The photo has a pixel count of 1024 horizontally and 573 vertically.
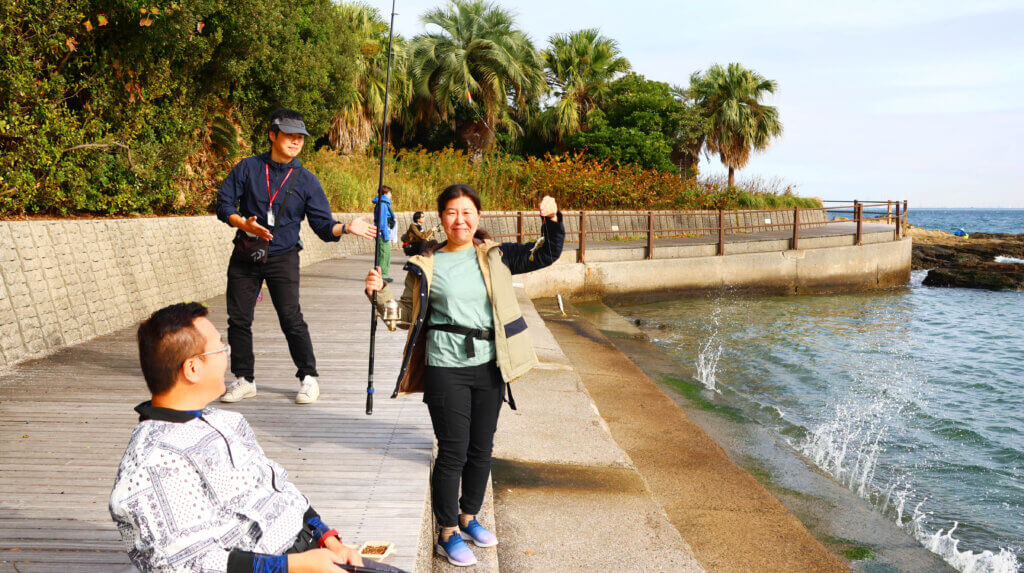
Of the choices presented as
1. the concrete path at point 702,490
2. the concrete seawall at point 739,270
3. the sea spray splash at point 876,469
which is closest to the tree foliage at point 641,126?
the concrete seawall at point 739,270

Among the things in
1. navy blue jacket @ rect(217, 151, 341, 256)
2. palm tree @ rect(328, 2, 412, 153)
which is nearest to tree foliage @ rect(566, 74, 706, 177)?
palm tree @ rect(328, 2, 412, 153)

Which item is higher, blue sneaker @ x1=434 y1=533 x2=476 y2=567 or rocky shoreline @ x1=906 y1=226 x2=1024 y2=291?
rocky shoreline @ x1=906 y1=226 x2=1024 y2=291

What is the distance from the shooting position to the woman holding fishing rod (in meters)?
3.25

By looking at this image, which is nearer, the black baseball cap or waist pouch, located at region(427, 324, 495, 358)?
waist pouch, located at region(427, 324, 495, 358)

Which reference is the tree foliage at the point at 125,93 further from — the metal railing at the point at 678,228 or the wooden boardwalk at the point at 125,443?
the metal railing at the point at 678,228

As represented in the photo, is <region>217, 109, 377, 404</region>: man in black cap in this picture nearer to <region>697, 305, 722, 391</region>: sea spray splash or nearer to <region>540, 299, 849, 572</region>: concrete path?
<region>540, 299, 849, 572</region>: concrete path

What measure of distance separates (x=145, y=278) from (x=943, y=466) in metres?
9.22

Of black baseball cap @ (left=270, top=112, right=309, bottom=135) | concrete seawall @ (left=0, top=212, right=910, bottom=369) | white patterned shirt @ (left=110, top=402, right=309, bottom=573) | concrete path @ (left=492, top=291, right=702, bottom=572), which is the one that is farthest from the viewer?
concrete seawall @ (left=0, top=212, right=910, bottom=369)

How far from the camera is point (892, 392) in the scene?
37.5 feet

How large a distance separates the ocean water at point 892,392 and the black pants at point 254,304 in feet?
16.6

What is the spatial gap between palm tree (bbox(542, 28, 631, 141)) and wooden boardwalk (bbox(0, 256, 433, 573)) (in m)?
30.2

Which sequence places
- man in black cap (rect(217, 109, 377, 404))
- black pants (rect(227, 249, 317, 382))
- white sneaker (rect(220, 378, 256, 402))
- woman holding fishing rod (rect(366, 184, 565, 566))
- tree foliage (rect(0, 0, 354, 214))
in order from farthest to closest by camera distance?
1. tree foliage (rect(0, 0, 354, 214))
2. white sneaker (rect(220, 378, 256, 402))
3. black pants (rect(227, 249, 317, 382))
4. man in black cap (rect(217, 109, 377, 404))
5. woman holding fishing rod (rect(366, 184, 565, 566))

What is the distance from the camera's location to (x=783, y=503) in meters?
6.30

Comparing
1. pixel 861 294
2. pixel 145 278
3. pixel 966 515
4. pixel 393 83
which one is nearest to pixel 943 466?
pixel 966 515
